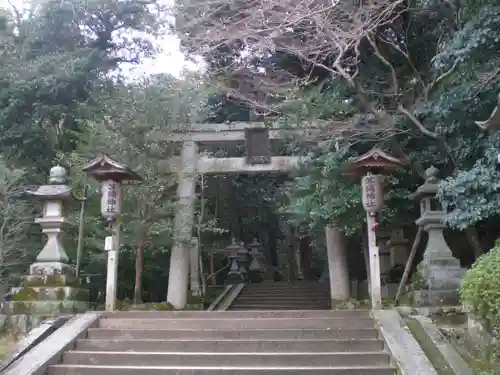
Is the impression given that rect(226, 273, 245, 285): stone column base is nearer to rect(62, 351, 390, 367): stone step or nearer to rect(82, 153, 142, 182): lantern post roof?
rect(82, 153, 142, 182): lantern post roof

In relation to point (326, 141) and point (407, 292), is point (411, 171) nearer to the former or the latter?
point (326, 141)

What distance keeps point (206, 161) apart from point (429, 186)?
5.91 meters

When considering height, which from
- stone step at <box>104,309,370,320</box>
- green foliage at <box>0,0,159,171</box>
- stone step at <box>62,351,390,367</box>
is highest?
green foliage at <box>0,0,159,171</box>

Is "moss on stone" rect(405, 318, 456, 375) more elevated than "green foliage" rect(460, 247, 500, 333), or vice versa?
"green foliage" rect(460, 247, 500, 333)

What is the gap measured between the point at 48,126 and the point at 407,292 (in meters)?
10.3

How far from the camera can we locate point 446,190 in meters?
7.89

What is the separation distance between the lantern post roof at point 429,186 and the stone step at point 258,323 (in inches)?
110

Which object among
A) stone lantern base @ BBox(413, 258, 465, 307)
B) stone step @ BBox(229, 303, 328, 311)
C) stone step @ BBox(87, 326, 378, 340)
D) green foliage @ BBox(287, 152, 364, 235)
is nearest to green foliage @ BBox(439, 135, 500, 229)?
stone lantern base @ BBox(413, 258, 465, 307)

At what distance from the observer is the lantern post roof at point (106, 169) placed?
9117mm

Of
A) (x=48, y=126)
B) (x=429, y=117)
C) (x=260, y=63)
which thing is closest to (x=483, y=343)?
(x=429, y=117)

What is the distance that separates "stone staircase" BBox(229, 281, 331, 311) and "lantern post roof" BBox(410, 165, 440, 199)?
6491mm

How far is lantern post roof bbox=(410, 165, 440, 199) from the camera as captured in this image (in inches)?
364

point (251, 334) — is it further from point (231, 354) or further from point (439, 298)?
point (439, 298)

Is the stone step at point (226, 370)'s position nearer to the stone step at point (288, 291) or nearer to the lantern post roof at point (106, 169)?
the lantern post roof at point (106, 169)
